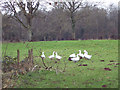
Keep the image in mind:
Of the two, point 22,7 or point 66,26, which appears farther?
point 66,26

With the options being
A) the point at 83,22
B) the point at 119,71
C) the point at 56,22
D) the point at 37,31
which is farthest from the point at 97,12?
the point at 119,71

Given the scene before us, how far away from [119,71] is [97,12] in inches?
1712

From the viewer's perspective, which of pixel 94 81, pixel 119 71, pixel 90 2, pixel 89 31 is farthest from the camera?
pixel 89 31

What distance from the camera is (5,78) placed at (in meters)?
6.08

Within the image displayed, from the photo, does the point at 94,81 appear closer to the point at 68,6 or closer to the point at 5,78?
the point at 5,78

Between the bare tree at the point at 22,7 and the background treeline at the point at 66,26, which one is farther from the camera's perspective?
the background treeline at the point at 66,26

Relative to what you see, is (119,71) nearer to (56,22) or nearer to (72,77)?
(72,77)

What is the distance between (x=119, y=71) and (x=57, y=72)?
2214 millimetres

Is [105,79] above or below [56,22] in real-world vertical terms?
below

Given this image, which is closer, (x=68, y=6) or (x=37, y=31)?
(x=68, y=6)

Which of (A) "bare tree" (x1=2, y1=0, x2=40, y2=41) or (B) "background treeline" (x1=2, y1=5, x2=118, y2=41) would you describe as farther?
(B) "background treeline" (x1=2, y1=5, x2=118, y2=41)

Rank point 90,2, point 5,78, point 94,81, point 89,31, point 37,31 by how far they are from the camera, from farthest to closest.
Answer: point 89,31
point 37,31
point 90,2
point 5,78
point 94,81

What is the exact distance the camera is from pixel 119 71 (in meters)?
6.60

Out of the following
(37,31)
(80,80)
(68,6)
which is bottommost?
(80,80)
